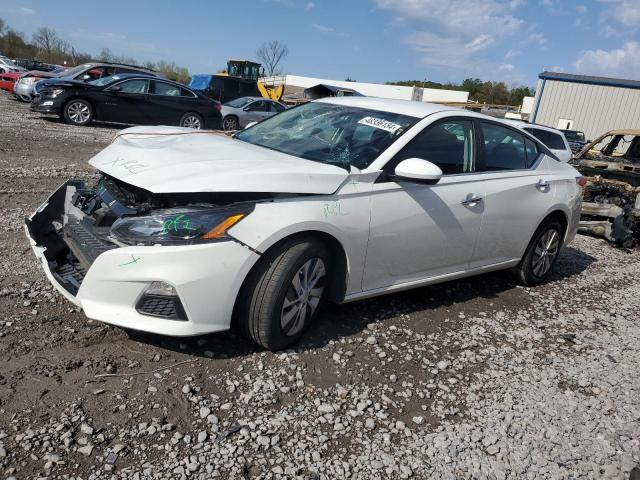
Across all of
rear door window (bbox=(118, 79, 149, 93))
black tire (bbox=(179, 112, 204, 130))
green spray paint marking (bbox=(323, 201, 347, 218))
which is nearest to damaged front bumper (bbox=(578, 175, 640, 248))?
green spray paint marking (bbox=(323, 201, 347, 218))

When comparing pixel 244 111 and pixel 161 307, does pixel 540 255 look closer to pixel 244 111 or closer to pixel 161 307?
pixel 161 307

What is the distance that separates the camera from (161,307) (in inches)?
115

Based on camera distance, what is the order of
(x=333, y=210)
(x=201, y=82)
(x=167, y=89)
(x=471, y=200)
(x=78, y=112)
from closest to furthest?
(x=333, y=210) < (x=471, y=200) < (x=78, y=112) < (x=167, y=89) < (x=201, y=82)

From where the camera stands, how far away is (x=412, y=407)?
10.2 feet

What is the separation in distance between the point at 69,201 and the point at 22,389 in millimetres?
1493

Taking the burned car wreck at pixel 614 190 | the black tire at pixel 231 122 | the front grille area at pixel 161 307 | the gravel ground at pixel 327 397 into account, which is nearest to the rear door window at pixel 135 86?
the black tire at pixel 231 122

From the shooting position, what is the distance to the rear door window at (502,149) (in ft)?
15.0

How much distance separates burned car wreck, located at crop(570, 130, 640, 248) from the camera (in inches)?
321

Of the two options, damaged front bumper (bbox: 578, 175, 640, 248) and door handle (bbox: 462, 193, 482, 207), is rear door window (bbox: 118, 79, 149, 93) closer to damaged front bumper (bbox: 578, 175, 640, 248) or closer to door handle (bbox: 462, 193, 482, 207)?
damaged front bumper (bbox: 578, 175, 640, 248)

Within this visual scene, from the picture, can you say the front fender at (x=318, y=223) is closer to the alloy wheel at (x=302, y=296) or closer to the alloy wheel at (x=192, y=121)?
the alloy wheel at (x=302, y=296)

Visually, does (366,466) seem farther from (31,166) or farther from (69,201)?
(31,166)

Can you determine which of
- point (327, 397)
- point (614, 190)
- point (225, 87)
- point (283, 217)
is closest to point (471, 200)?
point (283, 217)

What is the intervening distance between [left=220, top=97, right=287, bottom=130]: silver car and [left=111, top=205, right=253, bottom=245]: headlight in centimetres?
1465

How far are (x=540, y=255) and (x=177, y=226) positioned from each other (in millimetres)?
3974
